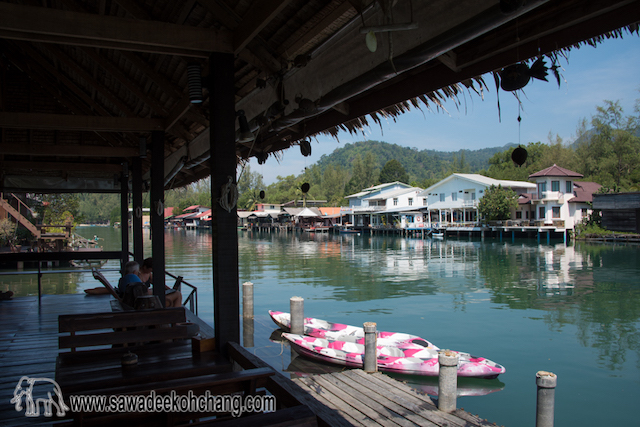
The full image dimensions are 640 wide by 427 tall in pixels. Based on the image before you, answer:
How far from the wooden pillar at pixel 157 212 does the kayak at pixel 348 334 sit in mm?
3461

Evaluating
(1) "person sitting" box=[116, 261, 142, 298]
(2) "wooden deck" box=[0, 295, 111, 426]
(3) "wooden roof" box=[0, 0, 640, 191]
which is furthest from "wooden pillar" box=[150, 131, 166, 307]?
(2) "wooden deck" box=[0, 295, 111, 426]

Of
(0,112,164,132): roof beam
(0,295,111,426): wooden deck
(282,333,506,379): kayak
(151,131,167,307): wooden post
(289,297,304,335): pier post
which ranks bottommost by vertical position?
(282,333,506,379): kayak

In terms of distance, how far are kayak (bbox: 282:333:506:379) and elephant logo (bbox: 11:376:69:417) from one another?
5021 millimetres

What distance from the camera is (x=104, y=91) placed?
7414 mm

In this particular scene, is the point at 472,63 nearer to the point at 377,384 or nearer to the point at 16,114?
the point at 377,384

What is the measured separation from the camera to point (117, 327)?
4129 mm

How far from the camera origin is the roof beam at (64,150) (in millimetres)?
8414

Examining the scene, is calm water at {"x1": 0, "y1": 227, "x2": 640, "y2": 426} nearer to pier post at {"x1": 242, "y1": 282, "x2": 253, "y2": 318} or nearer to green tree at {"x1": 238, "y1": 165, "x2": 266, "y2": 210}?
pier post at {"x1": 242, "y1": 282, "x2": 253, "y2": 318}

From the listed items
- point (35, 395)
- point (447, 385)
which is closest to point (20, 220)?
point (35, 395)

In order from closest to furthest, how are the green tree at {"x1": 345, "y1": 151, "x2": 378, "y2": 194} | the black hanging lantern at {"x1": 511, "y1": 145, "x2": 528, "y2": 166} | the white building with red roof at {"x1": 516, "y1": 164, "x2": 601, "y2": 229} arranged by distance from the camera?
the black hanging lantern at {"x1": 511, "y1": 145, "x2": 528, "y2": 166} → the white building with red roof at {"x1": 516, "y1": 164, "x2": 601, "y2": 229} → the green tree at {"x1": 345, "y1": 151, "x2": 378, "y2": 194}

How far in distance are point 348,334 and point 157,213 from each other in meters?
4.71

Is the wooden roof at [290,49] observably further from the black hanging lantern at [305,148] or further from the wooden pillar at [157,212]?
the wooden pillar at [157,212]

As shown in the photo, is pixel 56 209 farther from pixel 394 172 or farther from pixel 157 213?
pixel 394 172

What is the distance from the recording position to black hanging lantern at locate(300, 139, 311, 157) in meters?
6.08
